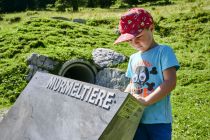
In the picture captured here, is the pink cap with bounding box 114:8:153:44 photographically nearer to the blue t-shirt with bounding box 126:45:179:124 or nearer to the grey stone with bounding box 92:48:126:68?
the blue t-shirt with bounding box 126:45:179:124

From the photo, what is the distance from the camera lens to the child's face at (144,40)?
3846 millimetres

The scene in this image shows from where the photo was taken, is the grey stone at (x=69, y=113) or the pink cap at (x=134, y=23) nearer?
the grey stone at (x=69, y=113)

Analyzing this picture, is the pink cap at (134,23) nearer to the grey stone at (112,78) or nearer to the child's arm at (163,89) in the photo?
the child's arm at (163,89)

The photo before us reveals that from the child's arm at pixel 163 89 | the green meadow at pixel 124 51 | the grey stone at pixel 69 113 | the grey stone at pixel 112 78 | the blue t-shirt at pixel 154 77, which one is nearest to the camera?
the grey stone at pixel 69 113

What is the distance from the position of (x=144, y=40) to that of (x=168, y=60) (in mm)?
322

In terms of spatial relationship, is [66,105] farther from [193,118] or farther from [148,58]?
[193,118]

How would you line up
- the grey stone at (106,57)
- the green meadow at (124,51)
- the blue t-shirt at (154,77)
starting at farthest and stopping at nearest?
the grey stone at (106,57) < the green meadow at (124,51) < the blue t-shirt at (154,77)

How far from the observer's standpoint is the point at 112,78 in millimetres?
12141

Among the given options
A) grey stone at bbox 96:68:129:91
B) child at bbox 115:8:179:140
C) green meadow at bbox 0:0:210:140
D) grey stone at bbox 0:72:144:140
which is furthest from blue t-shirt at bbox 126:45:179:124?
grey stone at bbox 96:68:129:91

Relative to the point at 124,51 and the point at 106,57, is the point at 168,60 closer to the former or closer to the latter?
the point at 106,57

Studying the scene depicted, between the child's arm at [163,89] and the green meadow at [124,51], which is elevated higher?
the child's arm at [163,89]

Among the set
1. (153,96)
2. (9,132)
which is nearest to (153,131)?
(153,96)

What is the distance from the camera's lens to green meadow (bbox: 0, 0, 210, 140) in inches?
326

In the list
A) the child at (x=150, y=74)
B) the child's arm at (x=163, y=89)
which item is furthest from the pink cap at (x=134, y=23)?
the child's arm at (x=163, y=89)
